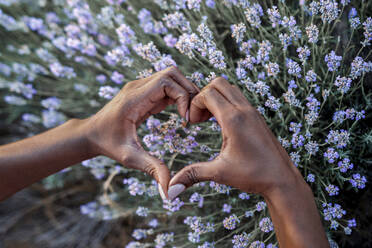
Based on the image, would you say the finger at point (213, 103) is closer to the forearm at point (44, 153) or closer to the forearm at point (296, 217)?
the forearm at point (296, 217)

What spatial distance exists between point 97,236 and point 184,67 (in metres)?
1.31

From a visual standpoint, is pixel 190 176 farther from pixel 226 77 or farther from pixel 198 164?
pixel 226 77

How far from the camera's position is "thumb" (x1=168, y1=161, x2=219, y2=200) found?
87 cm

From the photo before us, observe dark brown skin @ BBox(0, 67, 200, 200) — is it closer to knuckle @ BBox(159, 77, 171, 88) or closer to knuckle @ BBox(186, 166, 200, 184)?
knuckle @ BBox(159, 77, 171, 88)

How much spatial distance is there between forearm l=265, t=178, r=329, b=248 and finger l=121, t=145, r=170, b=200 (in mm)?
335

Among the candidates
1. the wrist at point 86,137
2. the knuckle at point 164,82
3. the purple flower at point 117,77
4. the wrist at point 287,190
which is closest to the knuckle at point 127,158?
the wrist at point 86,137

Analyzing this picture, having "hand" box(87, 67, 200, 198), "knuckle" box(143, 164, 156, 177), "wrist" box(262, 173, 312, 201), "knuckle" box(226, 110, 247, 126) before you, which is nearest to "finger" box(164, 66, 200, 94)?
"hand" box(87, 67, 200, 198)

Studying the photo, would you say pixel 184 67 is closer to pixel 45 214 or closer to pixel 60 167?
pixel 60 167

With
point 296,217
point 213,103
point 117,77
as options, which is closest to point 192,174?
point 213,103

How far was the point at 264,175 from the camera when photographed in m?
0.88

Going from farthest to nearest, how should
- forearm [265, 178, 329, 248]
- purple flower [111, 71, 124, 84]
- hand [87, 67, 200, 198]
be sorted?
1. purple flower [111, 71, 124, 84]
2. hand [87, 67, 200, 198]
3. forearm [265, 178, 329, 248]

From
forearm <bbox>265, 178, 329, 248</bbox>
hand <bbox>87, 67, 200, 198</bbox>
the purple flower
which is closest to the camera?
forearm <bbox>265, 178, 329, 248</bbox>

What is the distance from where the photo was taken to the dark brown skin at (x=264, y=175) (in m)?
0.87

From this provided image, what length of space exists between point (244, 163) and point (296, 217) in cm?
23
